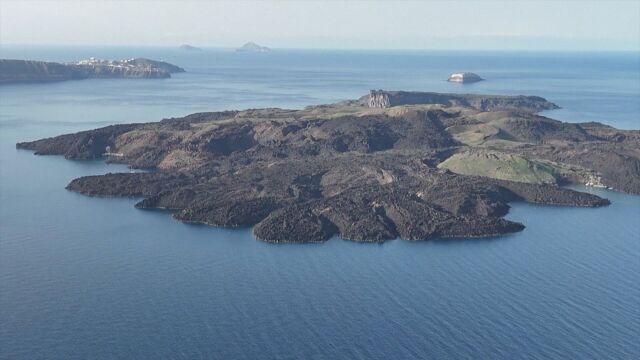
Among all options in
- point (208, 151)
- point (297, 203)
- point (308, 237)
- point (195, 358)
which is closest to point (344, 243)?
point (308, 237)

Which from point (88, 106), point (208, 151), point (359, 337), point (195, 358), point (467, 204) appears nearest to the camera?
point (195, 358)

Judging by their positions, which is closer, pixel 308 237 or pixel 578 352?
pixel 578 352

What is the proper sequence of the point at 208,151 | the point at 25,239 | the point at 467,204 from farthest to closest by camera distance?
the point at 208,151 < the point at 467,204 < the point at 25,239

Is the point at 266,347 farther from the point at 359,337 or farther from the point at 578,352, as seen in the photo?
the point at 578,352

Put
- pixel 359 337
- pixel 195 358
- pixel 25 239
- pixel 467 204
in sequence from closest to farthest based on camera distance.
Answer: pixel 195 358, pixel 359 337, pixel 25 239, pixel 467 204

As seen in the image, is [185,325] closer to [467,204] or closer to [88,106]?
[467,204]

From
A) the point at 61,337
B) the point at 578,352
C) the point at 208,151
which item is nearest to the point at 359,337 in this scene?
the point at 578,352
